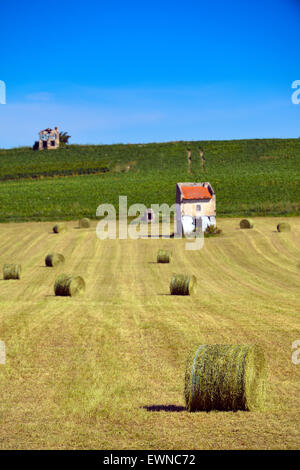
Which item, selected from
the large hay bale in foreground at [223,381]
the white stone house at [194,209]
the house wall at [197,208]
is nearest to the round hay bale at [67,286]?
the large hay bale in foreground at [223,381]

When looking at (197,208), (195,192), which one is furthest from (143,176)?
(197,208)

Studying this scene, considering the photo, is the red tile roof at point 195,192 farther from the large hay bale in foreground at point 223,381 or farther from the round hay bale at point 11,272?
the large hay bale in foreground at point 223,381

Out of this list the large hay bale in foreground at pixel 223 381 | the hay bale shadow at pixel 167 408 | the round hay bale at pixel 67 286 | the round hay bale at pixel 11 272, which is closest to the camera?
the large hay bale in foreground at pixel 223 381

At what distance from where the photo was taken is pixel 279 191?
76.5 m

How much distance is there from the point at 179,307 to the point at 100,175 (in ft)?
264

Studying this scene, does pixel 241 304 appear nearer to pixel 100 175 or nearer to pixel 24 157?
pixel 100 175

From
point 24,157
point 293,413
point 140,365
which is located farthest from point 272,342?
point 24,157

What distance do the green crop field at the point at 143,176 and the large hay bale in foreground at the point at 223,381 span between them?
54.2 m

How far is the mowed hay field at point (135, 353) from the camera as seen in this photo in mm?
10273

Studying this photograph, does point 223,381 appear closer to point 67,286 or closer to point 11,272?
point 67,286

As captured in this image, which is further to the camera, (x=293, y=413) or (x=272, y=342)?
(x=272, y=342)

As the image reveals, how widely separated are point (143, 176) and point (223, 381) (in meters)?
86.8

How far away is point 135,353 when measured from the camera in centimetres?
1597

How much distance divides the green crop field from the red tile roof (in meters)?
11.4
